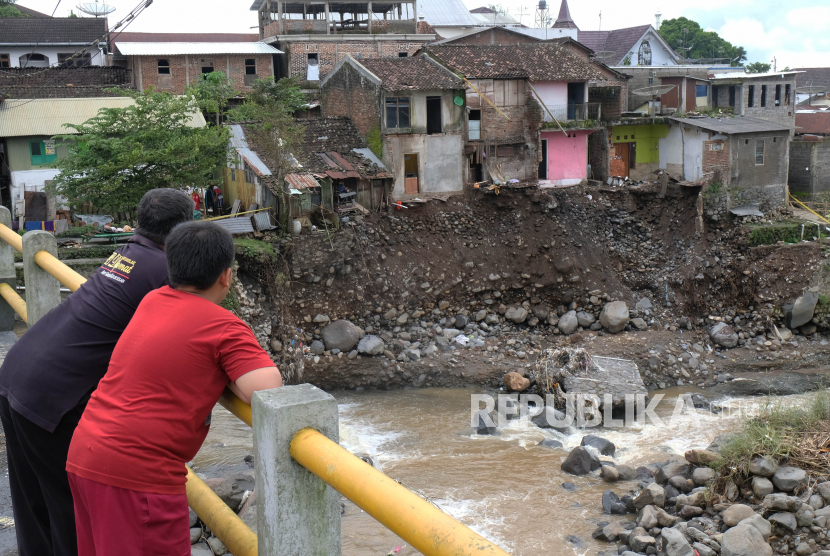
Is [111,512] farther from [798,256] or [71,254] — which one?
[798,256]

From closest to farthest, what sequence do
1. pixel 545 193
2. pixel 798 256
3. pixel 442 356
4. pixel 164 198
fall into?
pixel 164 198
pixel 442 356
pixel 798 256
pixel 545 193

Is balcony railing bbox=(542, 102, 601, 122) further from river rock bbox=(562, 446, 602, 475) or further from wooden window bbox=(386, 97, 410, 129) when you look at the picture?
river rock bbox=(562, 446, 602, 475)

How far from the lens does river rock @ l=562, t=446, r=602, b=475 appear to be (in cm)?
1298

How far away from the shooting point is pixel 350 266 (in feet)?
65.7

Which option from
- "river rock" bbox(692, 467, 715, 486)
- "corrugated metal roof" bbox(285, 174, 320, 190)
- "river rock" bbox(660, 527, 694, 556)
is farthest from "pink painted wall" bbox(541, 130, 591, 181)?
"river rock" bbox(660, 527, 694, 556)

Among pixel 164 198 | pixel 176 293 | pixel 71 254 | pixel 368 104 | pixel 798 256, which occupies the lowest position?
pixel 798 256

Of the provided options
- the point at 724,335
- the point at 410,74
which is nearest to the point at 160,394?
the point at 724,335

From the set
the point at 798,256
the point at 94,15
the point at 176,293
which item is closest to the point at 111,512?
the point at 176,293

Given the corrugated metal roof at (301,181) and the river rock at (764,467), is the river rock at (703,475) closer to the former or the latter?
→ the river rock at (764,467)

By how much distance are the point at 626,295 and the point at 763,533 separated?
14.0m

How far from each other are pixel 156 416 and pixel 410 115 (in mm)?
21578

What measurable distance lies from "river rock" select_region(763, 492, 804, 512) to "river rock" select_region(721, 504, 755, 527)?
0.22 metres

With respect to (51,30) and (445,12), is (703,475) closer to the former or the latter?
(51,30)

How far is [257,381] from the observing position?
2219mm
